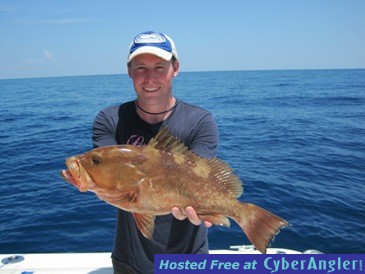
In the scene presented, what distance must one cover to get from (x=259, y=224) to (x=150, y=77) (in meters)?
2.00

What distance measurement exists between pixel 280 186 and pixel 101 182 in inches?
424

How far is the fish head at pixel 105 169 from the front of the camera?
125 inches

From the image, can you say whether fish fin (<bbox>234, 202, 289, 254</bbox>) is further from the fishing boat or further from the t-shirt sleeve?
the fishing boat

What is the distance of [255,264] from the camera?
393 centimetres

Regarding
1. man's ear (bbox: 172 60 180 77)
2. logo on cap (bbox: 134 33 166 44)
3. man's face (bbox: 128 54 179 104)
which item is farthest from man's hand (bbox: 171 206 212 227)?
logo on cap (bbox: 134 33 166 44)

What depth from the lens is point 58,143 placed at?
19875 millimetres

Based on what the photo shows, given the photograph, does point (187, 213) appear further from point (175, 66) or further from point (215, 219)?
point (175, 66)

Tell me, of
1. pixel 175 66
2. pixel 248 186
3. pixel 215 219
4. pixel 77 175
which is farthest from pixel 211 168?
pixel 248 186

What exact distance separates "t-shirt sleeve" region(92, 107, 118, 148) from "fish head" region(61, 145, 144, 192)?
44cm

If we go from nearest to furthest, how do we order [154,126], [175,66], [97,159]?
[97,159], [154,126], [175,66]

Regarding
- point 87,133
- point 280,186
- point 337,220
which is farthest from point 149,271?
point 87,133

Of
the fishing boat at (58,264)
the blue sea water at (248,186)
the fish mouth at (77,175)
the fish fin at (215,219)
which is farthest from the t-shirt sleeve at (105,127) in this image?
the blue sea water at (248,186)

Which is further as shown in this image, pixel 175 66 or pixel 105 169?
pixel 175 66

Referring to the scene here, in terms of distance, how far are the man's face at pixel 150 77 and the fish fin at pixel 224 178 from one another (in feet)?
3.13
